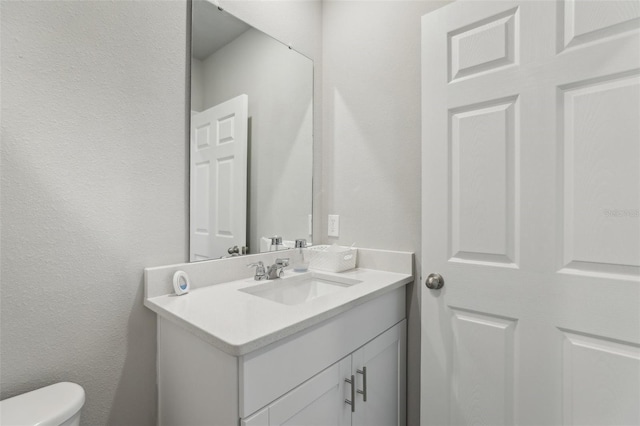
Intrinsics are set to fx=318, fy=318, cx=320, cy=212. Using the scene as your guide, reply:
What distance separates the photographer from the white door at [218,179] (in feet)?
4.13

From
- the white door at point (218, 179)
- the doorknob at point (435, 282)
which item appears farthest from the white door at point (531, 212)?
the white door at point (218, 179)

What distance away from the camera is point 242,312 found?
974 mm

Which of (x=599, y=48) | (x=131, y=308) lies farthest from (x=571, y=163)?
(x=131, y=308)

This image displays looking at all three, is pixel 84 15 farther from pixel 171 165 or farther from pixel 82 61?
pixel 171 165

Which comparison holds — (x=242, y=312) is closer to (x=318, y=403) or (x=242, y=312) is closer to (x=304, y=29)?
(x=318, y=403)

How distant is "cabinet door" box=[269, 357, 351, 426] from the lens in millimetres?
885

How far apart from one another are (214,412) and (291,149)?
123 centimetres

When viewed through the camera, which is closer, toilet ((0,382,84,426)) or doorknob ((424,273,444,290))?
toilet ((0,382,84,426))

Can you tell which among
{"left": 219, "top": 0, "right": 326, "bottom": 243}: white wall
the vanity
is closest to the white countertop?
the vanity

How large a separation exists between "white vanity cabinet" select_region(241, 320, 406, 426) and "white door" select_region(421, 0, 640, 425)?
0.14 meters

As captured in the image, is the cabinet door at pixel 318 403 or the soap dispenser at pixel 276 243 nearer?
the cabinet door at pixel 318 403

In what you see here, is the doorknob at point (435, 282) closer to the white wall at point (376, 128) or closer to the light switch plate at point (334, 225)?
the white wall at point (376, 128)

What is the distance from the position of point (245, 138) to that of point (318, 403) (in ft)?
3.66

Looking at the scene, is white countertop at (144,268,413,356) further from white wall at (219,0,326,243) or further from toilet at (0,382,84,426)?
white wall at (219,0,326,243)
